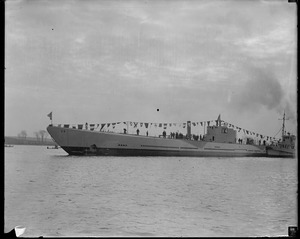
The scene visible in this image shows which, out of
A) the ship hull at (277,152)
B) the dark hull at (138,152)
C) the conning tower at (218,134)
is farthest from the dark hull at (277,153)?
the conning tower at (218,134)

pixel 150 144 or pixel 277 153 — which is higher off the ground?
pixel 150 144

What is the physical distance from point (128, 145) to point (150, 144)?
8.57 feet

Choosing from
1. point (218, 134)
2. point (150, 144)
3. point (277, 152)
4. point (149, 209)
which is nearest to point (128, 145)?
point (150, 144)

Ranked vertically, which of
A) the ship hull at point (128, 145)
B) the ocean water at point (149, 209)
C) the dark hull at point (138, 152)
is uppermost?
the ship hull at point (128, 145)

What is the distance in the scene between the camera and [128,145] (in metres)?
34.8

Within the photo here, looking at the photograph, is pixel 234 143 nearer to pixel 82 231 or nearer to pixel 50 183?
pixel 50 183

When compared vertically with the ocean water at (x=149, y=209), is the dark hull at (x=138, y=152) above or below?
above

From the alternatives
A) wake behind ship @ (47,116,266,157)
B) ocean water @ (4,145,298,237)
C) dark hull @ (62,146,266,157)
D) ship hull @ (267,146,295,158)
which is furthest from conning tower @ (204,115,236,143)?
ocean water @ (4,145,298,237)

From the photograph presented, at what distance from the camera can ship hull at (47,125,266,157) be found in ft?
108

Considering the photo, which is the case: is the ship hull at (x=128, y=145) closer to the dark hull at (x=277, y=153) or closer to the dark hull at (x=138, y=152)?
the dark hull at (x=138, y=152)

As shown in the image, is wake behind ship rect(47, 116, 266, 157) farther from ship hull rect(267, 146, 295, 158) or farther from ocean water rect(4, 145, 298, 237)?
ocean water rect(4, 145, 298, 237)

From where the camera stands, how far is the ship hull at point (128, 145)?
32.9 meters

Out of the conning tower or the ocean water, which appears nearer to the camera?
the ocean water

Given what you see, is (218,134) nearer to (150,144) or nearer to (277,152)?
(150,144)
